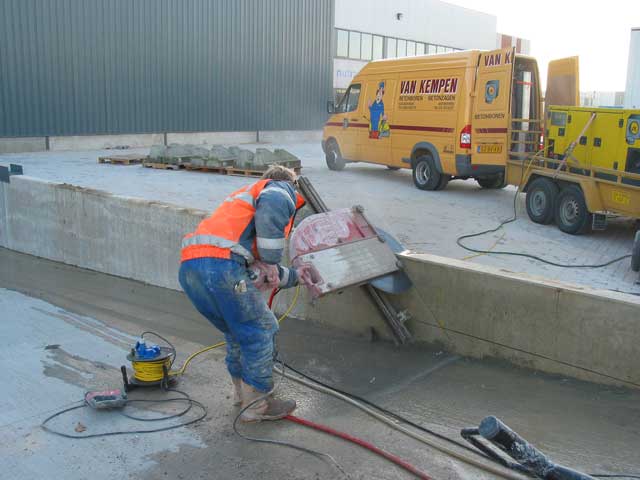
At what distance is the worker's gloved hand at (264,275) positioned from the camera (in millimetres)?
4309

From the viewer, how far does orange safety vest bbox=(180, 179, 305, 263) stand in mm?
4105

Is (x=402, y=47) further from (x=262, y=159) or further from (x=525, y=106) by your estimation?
(x=525, y=106)

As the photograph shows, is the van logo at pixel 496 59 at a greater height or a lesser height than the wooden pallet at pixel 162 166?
greater

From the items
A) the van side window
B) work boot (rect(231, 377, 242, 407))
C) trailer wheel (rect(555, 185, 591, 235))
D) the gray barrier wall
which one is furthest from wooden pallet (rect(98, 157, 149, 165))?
work boot (rect(231, 377, 242, 407))

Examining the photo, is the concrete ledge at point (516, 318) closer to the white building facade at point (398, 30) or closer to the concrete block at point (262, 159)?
the concrete block at point (262, 159)

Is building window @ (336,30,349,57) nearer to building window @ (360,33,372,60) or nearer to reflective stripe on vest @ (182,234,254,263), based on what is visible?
building window @ (360,33,372,60)

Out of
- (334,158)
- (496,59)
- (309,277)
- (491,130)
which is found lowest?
(309,277)

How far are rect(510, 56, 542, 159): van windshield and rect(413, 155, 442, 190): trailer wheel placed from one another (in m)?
2.02

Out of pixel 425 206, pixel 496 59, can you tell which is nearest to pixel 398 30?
pixel 496 59

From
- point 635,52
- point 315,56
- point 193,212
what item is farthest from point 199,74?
point 193,212

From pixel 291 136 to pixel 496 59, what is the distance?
699 inches

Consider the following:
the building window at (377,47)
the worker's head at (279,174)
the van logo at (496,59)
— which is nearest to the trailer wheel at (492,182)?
the van logo at (496,59)

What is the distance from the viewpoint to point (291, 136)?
2820cm

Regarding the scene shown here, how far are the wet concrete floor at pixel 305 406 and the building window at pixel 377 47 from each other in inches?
1159
